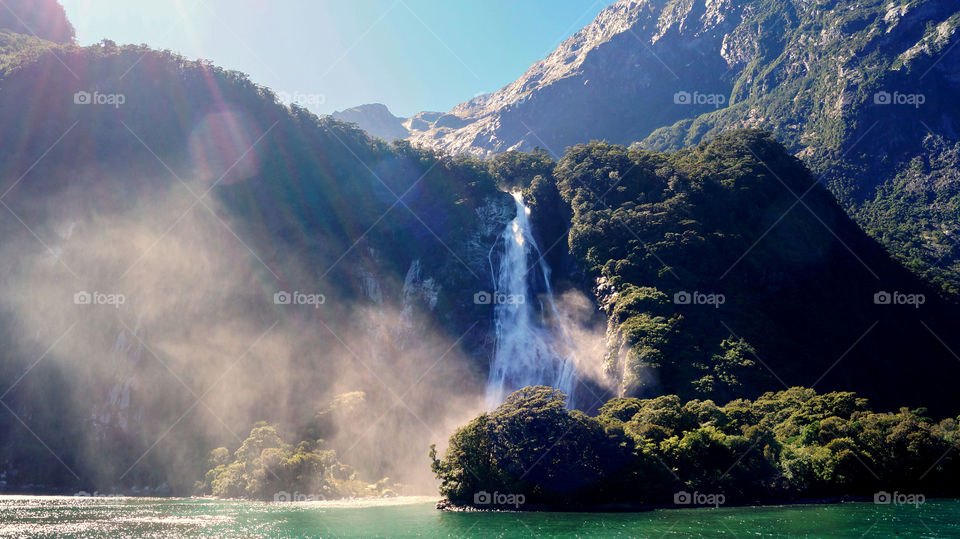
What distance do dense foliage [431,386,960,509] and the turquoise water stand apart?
2.81 meters

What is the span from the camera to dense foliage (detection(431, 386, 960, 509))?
37.0 meters

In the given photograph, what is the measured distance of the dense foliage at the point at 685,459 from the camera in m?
37.0

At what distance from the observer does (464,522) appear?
31.8m

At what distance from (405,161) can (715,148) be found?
39.7 metres

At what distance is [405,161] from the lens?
8431 centimetres

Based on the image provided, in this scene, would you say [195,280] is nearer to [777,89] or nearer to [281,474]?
[281,474]

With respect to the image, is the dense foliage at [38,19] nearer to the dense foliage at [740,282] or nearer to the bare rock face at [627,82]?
the bare rock face at [627,82]

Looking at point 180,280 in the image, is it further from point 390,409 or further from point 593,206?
point 593,206

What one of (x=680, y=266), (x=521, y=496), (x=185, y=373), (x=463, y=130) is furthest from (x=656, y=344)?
(x=463, y=130)

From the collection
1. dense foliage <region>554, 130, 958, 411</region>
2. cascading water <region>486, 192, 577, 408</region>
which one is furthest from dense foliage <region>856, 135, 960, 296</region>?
cascading water <region>486, 192, 577, 408</region>

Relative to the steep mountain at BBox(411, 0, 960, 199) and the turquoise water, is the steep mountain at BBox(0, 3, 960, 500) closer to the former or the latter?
the turquoise water

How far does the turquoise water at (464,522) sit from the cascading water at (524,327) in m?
22.5

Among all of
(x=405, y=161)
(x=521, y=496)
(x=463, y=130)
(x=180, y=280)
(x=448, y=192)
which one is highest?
(x=463, y=130)

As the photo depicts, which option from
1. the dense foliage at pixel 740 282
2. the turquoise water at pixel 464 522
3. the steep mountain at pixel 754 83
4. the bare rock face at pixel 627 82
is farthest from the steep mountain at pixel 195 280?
the bare rock face at pixel 627 82
